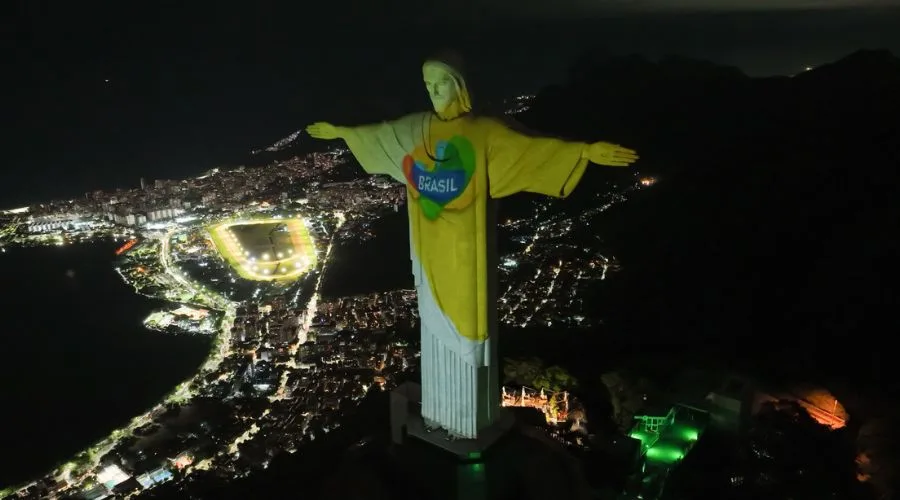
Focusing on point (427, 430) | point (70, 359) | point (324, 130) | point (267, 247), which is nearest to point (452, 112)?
point (324, 130)

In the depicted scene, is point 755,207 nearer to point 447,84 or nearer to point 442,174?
point 442,174

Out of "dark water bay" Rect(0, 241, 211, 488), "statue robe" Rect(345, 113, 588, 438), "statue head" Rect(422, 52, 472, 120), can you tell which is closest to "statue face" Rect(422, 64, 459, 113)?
"statue head" Rect(422, 52, 472, 120)

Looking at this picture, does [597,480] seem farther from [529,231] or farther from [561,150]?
[529,231]

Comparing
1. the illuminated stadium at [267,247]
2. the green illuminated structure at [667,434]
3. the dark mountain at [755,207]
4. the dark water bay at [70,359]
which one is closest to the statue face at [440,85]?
the green illuminated structure at [667,434]

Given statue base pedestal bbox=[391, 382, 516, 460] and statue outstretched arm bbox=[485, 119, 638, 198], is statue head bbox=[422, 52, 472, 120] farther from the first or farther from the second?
statue base pedestal bbox=[391, 382, 516, 460]

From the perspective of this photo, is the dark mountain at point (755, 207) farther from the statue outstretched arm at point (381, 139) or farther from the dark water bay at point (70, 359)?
the dark water bay at point (70, 359)

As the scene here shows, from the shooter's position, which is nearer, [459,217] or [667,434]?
[459,217]
